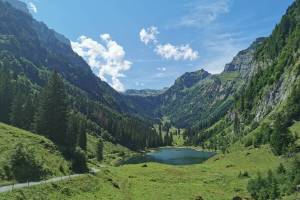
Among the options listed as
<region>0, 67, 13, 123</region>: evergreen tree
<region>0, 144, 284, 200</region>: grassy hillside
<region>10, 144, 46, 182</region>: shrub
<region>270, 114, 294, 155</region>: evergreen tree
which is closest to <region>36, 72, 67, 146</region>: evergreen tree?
<region>0, 144, 284, 200</region>: grassy hillside

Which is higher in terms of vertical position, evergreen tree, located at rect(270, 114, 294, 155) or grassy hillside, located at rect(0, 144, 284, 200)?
evergreen tree, located at rect(270, 114, 294, 155)

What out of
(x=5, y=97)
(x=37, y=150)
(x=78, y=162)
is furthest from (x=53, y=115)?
(x=5, y=97)

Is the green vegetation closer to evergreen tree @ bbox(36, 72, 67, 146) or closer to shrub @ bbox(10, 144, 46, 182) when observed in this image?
shrub @ bbox(10, 144, 46, 182)

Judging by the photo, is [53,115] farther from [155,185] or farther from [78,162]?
[155,185]

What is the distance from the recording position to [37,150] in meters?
86.8

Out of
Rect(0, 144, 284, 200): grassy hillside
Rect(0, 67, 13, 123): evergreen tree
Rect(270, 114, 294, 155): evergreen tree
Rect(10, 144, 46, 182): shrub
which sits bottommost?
Rect(0, 144, 284, 200): grassy hillside

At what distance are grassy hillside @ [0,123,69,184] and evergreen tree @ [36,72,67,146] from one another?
44.7 feet

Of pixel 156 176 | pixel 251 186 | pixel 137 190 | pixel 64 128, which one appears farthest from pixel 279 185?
pixel 64 128

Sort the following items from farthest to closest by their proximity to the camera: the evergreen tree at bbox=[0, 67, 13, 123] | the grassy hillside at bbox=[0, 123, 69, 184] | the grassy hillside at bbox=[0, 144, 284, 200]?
the evergreen tree at bbox=[0, 67, 13, 123] < the grassy hillside at bbox=[0, 123, 69, 184] < the grassy hillside at bbox=[0, 144, 284, 200]

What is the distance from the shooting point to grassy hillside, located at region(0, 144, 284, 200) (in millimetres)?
68919

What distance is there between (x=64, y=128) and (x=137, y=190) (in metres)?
35.2

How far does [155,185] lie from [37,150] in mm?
27986

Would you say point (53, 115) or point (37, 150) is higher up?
point (53, 115)

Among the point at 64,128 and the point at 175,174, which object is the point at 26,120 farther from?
the point at 175,174
